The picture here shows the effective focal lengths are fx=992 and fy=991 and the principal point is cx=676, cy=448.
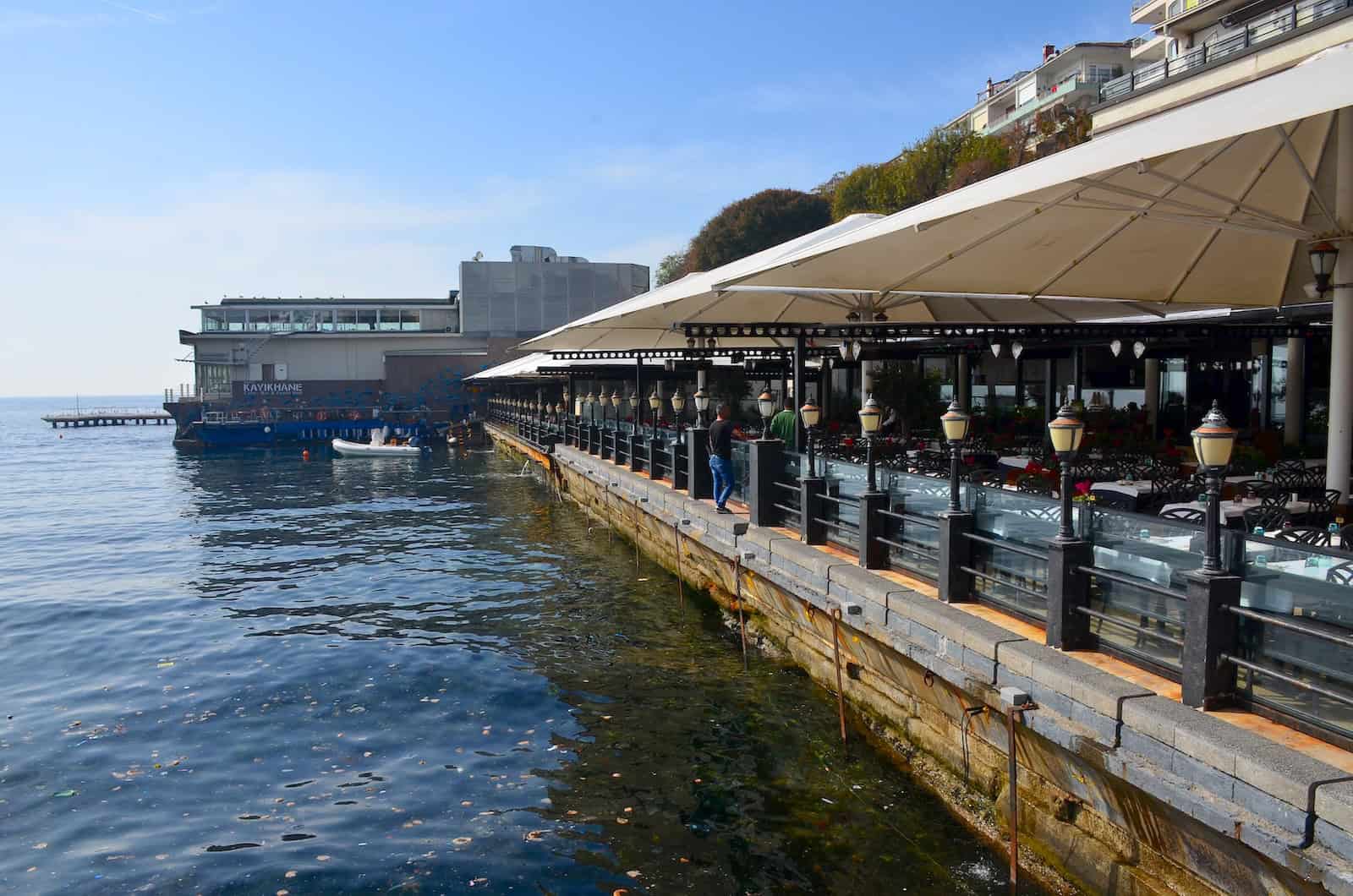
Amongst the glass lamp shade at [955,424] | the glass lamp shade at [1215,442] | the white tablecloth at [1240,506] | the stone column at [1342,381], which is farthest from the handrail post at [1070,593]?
the stone column at [1342,381]

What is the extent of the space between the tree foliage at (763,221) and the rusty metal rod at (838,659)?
62.0 meters

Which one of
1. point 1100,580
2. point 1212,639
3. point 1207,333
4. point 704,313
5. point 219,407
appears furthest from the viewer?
point 219,407

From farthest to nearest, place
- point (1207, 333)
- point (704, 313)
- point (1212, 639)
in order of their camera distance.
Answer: point (1207, 333) → point (704, 313) → point (1212, 639)

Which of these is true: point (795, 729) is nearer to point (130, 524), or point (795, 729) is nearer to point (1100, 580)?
point (1100, 580)

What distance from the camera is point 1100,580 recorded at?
7.07 m

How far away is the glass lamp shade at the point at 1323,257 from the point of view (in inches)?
340

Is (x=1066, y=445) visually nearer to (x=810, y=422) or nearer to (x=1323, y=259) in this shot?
(x=1323, y=259)

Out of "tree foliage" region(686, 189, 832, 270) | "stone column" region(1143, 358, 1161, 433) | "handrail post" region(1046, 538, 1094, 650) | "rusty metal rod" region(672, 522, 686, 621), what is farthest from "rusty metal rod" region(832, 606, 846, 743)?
"tree foliage" region(686, 189, 832, 270)

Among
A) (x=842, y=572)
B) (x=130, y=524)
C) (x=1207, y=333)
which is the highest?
(x=1207, y=333)

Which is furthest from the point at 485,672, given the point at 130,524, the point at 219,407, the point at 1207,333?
the point at 219,407

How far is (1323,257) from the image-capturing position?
8664 mm

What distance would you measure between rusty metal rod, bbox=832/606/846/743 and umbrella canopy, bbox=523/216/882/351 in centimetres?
367

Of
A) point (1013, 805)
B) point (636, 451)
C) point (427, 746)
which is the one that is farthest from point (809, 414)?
point (636, 451)

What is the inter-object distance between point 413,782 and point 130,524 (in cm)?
2427
